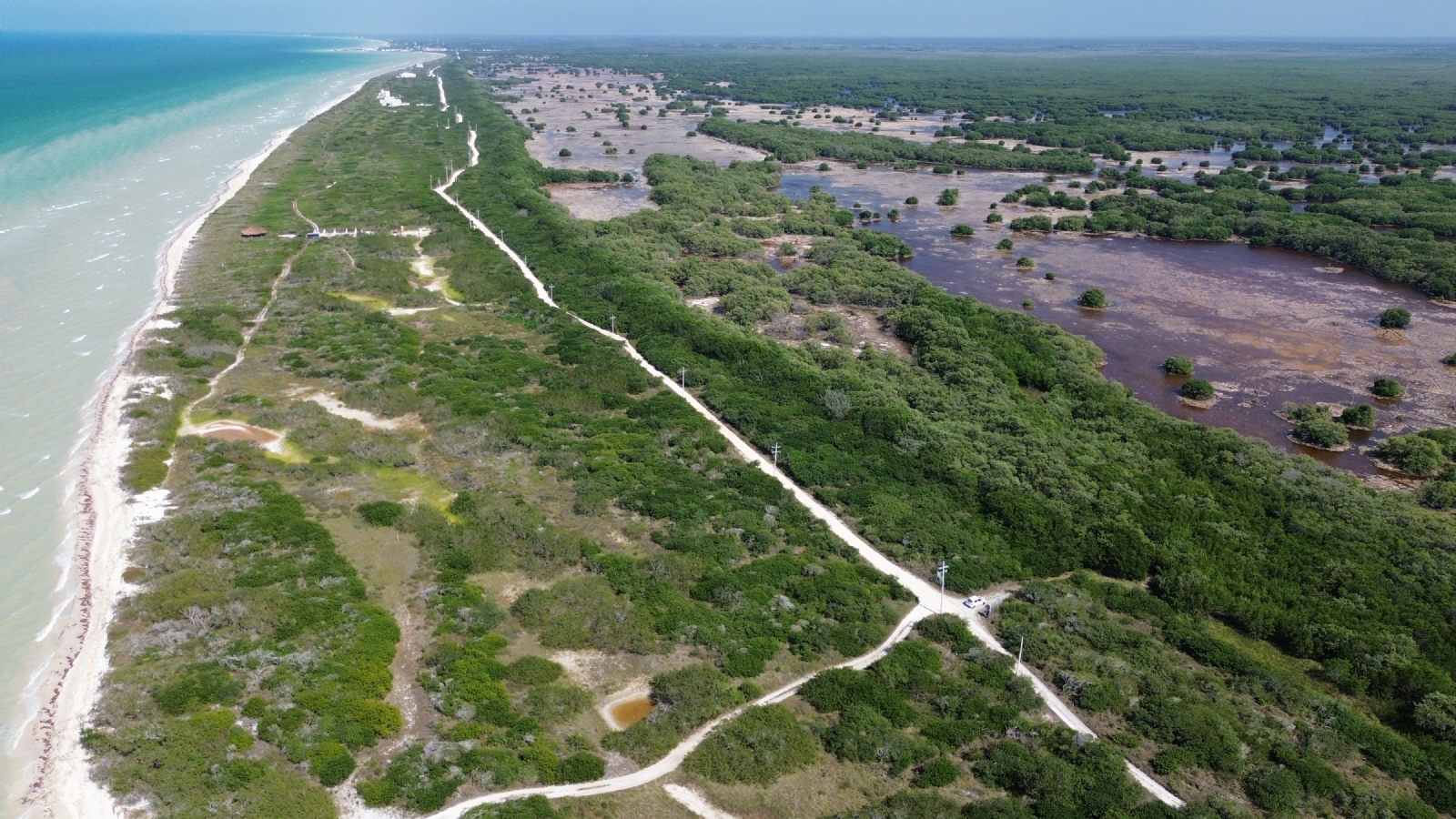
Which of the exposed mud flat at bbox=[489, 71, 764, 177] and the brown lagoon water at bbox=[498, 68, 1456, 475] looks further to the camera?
the exposed mud flat at bbox=[489, 71, 764, 177]

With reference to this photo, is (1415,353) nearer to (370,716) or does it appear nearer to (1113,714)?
(1113,714)

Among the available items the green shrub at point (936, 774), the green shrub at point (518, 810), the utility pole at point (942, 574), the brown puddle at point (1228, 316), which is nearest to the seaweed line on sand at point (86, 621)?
the green shrub at point (518, 810)

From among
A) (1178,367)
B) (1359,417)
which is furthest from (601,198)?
(1359,417)

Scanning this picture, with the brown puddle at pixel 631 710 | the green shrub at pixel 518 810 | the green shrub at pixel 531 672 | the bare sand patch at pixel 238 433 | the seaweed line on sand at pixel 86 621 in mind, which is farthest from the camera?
the bare sand patch at pixel 238 433

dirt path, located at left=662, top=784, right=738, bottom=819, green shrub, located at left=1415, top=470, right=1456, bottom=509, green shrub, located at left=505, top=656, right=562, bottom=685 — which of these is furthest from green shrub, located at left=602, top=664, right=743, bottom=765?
green shrub, located at left=1415, top=470, right=1456, bottom=509

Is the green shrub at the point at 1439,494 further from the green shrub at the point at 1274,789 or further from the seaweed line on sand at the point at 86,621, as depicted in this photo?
the seaweed line on sand at the point at 86,621

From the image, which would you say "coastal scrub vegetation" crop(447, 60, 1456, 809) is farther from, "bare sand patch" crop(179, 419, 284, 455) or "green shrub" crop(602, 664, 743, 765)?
"bare sand patch" crop(179, 419, 284, 455)

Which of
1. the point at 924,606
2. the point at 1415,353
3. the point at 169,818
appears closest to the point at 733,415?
the point at 924,606
